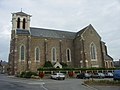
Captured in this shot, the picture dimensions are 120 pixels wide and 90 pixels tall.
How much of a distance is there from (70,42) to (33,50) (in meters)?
12.8

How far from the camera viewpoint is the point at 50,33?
54.9 meters

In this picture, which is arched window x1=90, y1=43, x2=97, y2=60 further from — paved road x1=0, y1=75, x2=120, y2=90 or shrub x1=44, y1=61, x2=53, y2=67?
paved road x1=0, y1=75, x2=120, y2=90

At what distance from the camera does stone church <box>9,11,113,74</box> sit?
46.5 m

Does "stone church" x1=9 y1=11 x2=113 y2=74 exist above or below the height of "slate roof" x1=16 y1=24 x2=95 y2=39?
below

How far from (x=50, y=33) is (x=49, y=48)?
19.1 feet

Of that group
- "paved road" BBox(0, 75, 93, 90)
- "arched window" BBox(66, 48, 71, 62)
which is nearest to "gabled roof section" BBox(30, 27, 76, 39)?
"arched window" BBox(66, 48, 71, 62)

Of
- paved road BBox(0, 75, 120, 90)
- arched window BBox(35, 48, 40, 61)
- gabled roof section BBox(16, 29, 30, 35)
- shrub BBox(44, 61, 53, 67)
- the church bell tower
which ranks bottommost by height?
paved road BBox(0, 75, 120, 90)

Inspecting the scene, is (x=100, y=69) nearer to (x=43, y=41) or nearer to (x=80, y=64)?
(x=80, y=64)

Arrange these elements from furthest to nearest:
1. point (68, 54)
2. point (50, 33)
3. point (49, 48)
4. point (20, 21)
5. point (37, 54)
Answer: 1. point (50, 33)
2. point (68, 54)
3. point (49, 48)
4. point (20, 21)
5. point (37, 54)

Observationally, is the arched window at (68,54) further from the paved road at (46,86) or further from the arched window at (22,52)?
the paved road at (46,86)

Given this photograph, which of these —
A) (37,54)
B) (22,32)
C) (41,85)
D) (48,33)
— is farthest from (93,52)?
(41,85)

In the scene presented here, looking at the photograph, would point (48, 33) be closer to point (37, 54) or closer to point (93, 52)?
point (37, 54)

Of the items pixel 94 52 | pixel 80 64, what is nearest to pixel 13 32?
pixel 80 64

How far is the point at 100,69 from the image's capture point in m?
46.1
